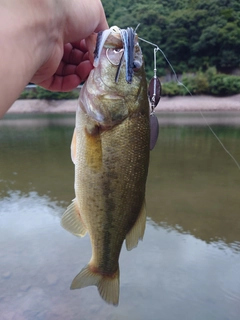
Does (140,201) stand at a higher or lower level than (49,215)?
higher

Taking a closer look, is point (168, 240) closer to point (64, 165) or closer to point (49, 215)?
point (49, 215)

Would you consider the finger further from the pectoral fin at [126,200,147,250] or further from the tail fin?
the tail fin

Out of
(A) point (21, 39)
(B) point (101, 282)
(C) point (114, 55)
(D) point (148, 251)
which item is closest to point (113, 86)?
(C) point (114, 55)

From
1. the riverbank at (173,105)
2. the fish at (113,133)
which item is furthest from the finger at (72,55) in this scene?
the riverbank at (173,105)

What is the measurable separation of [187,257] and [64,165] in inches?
309

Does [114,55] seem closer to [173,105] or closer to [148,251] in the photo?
[148,251]

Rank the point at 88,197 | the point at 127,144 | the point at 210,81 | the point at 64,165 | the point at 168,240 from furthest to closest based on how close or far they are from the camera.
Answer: the point at 210,81 < the point at 64,165 < the point at 168,240 < the point at 88,197 < the point at 127,144

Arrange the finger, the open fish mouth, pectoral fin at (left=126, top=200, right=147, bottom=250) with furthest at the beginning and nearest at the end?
the finger
pectoral fin at (left=126, top=200, right=147, bottom=250)
the open fish mouth

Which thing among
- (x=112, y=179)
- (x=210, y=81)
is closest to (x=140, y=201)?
(x=112, y=179)

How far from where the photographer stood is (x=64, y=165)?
42.1 ft

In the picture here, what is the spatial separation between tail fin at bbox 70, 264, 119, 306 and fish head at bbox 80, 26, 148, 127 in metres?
0.89

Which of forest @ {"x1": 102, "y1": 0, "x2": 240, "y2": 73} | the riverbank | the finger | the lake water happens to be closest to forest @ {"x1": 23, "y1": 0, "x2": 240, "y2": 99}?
forest @ {"x1": 102, "y1": 0, "x2": 240, "y2": 73}

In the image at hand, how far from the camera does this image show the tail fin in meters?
1.87

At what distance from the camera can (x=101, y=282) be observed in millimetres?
1906
